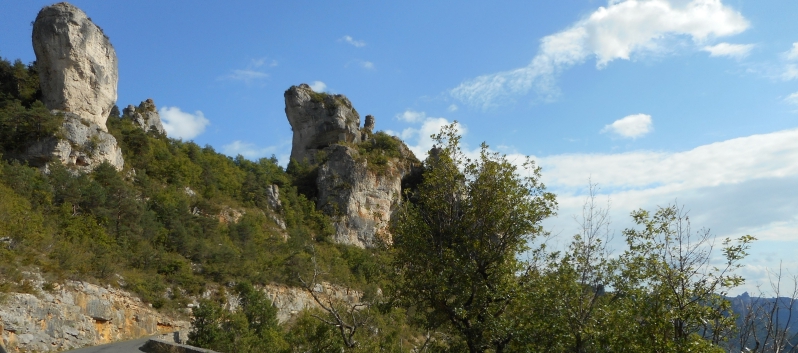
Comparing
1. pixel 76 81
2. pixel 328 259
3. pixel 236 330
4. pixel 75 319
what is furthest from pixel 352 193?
pixel 75 319

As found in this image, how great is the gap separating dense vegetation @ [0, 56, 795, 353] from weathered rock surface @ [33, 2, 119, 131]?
2426 millimetres

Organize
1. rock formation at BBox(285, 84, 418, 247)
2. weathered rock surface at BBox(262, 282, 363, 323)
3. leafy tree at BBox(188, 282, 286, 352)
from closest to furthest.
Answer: leafy tree at BBox(188, 282, 286, 352)
weathered rock surface at BBox(262, 282, 363, 323)
rock formation at BBox(285, 84, 418, 247)

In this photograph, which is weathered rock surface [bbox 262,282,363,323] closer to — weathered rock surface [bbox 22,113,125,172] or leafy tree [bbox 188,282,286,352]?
leafy tree [bbox 188,282,286,352]

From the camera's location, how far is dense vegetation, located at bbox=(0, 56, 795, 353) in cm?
877

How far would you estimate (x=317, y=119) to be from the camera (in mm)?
57031

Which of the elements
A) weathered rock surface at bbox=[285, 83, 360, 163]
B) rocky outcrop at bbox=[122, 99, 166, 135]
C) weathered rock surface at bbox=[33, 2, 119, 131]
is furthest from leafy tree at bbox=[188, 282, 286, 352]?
weathered rock surface at bbox=[285, 83, 360, 163]

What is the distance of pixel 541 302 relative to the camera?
9336 millimetres

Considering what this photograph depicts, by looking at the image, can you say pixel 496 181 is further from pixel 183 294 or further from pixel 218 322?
pixel 183 294

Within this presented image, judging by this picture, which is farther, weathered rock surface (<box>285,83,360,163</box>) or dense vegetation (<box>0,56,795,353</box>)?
weathered rock surface (<box>285,83,360,163</box>)

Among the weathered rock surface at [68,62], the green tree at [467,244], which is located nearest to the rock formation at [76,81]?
the weathered rock surface at [68,62]

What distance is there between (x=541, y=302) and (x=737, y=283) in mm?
2985

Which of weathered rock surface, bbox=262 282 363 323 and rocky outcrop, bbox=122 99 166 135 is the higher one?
rocky outcrop, bbox=122 99 166 135

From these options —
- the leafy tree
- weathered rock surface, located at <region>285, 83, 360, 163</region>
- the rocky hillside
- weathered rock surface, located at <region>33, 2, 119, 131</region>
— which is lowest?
the leafy tree

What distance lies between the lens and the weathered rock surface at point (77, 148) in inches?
1208
